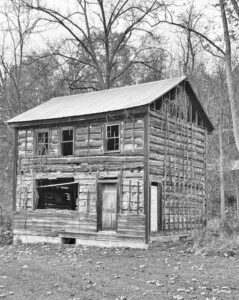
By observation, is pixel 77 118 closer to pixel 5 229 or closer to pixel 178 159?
pixel 178 159

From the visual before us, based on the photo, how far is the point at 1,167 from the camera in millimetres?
38000

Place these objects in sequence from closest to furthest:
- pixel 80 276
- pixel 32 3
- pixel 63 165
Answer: pixel 80 276 → pixel 63 165 → pixel 32 3

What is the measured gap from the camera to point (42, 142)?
22.9 m

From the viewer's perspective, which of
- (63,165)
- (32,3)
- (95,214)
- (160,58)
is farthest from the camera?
(160,58)

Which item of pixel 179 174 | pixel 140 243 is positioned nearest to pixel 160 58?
pixel 179 174

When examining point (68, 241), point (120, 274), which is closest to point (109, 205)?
point (68, 241)

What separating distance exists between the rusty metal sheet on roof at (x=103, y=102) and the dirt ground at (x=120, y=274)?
19.3 feet

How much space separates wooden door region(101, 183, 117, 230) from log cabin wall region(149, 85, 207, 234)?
73.4 inches

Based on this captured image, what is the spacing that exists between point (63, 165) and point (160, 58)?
18.3 meters

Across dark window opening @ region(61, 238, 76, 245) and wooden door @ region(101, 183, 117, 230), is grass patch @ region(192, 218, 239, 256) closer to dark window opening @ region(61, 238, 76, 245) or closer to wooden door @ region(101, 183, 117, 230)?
wooden door @ region(101, 183, 117, 230)

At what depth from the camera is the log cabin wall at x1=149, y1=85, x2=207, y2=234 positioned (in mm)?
20281

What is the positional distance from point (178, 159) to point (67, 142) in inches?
203

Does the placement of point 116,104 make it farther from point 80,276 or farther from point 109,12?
point 109,12

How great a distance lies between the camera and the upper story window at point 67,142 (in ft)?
73.2
